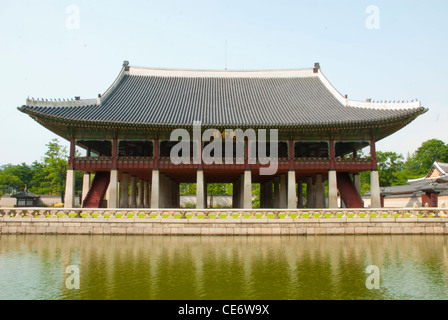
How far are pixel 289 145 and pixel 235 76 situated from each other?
14.5 metres

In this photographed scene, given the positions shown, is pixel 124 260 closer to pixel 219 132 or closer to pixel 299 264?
pixel 299 264

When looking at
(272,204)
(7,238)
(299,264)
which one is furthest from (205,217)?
(272,204)

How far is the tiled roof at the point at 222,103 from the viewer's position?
87.9 ft

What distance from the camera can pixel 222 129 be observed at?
92.1ft

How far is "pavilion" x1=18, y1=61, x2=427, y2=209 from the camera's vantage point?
26.9m

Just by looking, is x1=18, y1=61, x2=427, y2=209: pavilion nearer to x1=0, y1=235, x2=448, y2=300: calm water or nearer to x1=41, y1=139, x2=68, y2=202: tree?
x1=0, y1=235, x2=448, y2=300: calm water

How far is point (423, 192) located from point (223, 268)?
97.0 ft

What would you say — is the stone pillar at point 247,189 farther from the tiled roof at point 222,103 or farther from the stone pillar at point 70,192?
the stone pillar at point 70,192

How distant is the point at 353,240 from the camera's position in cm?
1898

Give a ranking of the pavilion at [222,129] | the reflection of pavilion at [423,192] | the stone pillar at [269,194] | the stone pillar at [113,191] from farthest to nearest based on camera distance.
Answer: the stone pillar at [269,194]
the reflection of pavilion at [423,192]
the stone pillar at [113,191]
the pavilion at [222,129]

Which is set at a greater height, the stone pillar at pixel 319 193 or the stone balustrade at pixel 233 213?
the stone pillar at pixel 319 193

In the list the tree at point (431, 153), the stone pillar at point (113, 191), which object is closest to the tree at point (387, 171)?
the tree at point (431, 153)

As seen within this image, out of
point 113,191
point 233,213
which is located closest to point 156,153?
point 113,191

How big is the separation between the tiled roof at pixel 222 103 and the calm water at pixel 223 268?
11.4m
